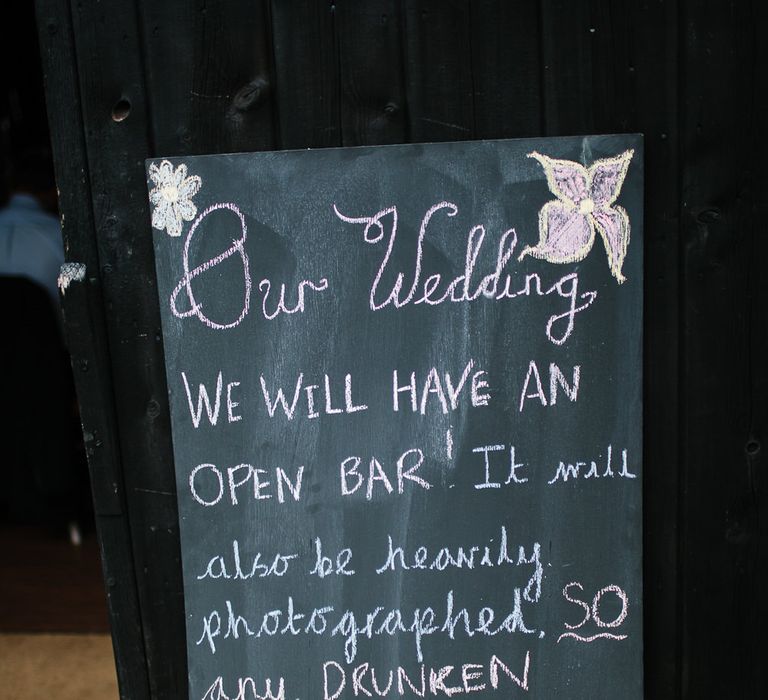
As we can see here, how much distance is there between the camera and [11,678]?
281cm

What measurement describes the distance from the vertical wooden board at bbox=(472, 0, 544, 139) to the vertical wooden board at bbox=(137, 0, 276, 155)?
0.42m

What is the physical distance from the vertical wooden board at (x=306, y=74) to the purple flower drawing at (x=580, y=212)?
42 cm

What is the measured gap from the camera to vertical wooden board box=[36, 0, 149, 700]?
1.68 meters

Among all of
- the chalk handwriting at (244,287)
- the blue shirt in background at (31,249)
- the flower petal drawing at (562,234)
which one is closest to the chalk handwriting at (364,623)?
the chalk handwriting at (244,287)

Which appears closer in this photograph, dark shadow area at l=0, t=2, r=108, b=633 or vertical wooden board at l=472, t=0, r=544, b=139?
vertical wooden board at l=472, t=0, r=544, b=139

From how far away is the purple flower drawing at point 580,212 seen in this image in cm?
169

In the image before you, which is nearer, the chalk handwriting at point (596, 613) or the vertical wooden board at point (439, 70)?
the vertical wooden board at point (439, 70)

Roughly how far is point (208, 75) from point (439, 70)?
457 millimetres

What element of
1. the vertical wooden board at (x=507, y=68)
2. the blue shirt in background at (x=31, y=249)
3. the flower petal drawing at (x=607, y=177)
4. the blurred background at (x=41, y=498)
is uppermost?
the vertical wooden board at (x=507, y=68)

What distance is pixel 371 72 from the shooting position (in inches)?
66.2

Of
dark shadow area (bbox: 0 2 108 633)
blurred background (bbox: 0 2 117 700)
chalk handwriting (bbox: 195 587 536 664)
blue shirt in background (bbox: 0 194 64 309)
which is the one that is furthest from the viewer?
blue shirt in background (bbox: 0 194 64 309)

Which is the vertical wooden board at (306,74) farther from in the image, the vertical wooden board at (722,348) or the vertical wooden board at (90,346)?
the vertical wooden board at (722,348)

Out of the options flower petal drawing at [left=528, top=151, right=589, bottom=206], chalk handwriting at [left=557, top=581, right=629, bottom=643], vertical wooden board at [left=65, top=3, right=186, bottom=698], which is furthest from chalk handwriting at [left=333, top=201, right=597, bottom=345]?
chalk handwriting at [left=557, top=581, right=629, bottom=643]

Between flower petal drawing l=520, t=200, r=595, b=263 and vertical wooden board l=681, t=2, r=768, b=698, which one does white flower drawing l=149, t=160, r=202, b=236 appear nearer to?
flower petal drawing l=520, t=200, r=595, b=263
